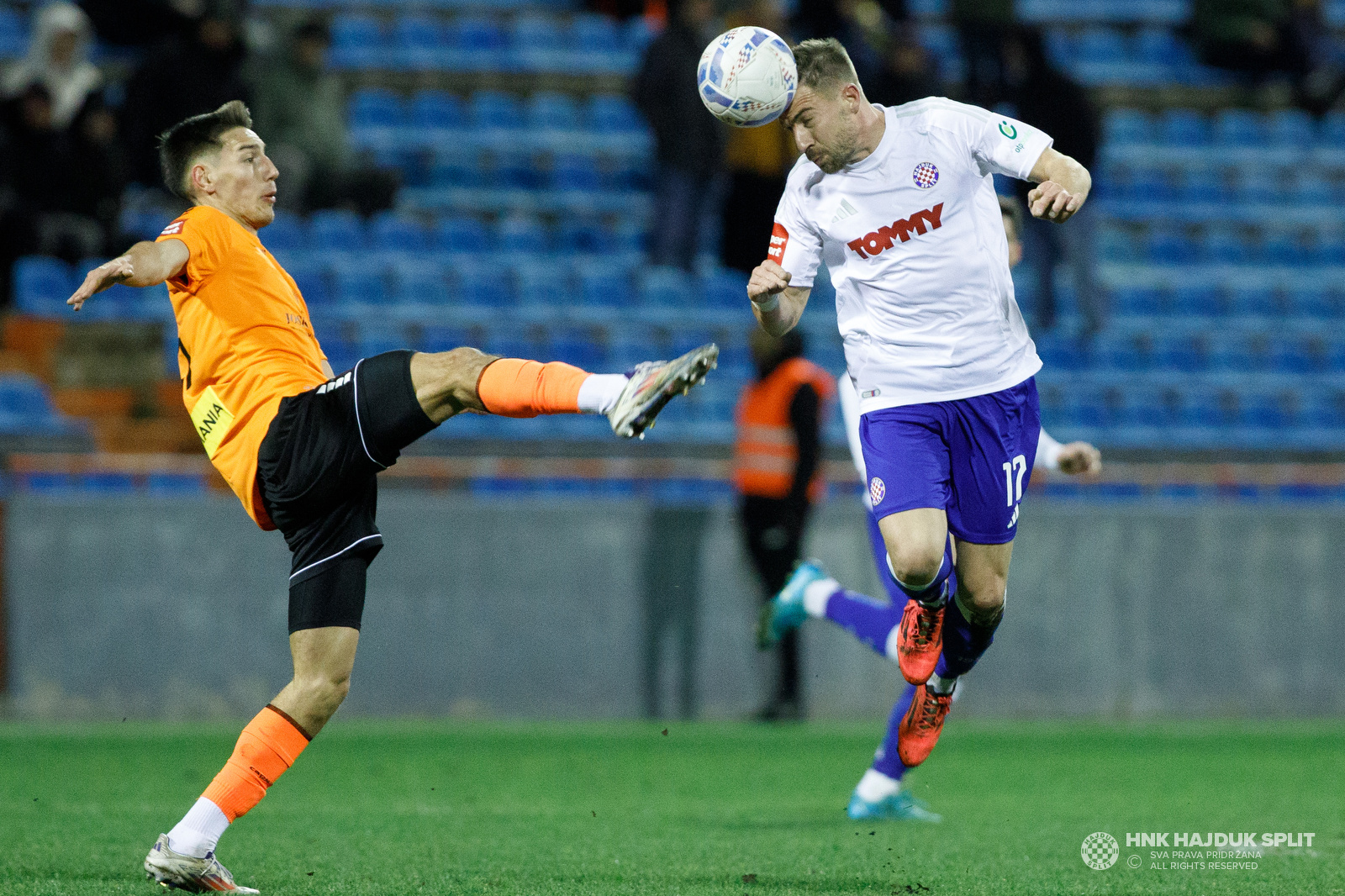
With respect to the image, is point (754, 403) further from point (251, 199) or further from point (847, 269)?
point (251, 199)

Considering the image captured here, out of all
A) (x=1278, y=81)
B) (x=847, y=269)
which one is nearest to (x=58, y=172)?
(x=847, y=269)

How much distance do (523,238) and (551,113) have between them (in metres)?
1.77

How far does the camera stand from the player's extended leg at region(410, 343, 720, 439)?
4734mm

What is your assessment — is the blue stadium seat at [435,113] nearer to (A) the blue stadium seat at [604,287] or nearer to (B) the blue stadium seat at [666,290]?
(A) the blue stadium seat at [604,287]

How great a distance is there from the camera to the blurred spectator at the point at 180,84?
43.0 feet

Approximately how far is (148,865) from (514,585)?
20.7ft

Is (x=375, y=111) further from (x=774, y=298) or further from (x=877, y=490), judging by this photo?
(x=877, y=490)

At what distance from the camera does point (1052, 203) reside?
513 cm

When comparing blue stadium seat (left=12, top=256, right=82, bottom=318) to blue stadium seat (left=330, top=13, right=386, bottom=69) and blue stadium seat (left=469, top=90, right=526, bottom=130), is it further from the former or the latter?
blue stadium seat (left=469, top=90, right=526, bottom=130)

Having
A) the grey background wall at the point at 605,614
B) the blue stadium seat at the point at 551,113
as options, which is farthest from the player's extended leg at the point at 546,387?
the blue stadium seat at the point at 551,113

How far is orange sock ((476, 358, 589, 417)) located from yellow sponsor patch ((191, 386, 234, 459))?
3.20ft

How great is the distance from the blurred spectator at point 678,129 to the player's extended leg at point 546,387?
920cm

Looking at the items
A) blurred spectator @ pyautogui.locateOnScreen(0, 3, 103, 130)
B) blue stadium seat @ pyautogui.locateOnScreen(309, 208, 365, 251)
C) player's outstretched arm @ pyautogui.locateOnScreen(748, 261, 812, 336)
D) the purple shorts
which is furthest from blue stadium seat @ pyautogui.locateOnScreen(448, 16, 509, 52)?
the purple shorts

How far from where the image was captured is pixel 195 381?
548 centimetres
